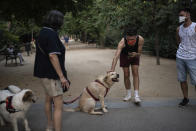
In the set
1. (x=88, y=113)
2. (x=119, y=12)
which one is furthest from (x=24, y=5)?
(x=119, y=12)

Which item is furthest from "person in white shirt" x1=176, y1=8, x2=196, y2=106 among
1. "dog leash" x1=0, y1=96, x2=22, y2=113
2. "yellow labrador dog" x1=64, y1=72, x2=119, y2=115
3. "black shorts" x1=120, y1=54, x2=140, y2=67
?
"dog leash" x1=0, y1=96, x2=22, y2=113

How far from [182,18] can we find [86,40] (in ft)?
118

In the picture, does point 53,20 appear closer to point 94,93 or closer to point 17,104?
point 17,104

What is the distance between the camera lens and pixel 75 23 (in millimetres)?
34094

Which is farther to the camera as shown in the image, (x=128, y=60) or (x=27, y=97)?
(x=128, y=60)

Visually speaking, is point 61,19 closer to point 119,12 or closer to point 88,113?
point 88,113

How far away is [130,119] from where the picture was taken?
4836 mm

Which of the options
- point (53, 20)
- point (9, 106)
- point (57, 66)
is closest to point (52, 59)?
point (57, 66)

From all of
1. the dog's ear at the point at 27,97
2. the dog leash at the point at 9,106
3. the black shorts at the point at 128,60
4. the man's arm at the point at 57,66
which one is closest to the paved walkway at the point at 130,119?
the dog leash at the point at 9,106

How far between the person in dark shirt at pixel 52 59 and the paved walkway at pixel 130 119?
1.09m

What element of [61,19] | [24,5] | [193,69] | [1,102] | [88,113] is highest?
[24,5]

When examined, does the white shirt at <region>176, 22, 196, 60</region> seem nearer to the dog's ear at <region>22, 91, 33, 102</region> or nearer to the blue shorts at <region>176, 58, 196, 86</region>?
the blue shorts at <region>176, 58, 196, 86</region>

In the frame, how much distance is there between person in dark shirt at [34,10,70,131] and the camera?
11.0 feet

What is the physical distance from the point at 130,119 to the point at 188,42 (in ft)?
6.58
